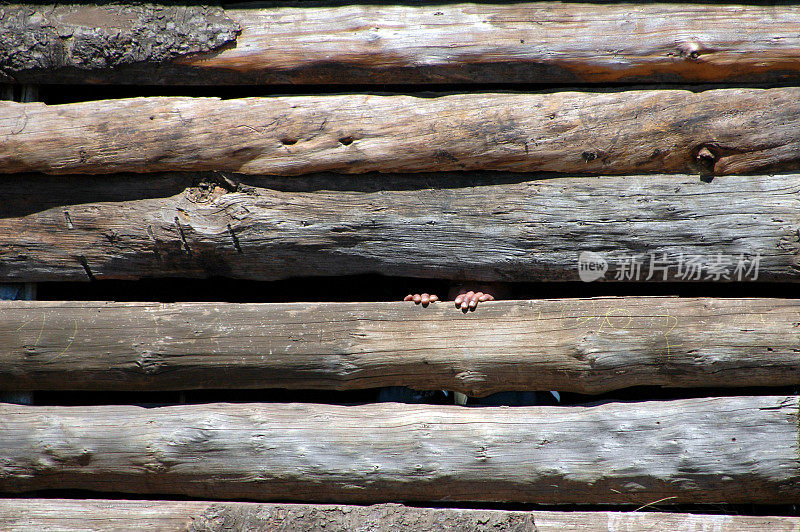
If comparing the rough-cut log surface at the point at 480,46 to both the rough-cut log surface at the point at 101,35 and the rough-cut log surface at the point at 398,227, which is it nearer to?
the rough-cut log surface at the point at 101,35

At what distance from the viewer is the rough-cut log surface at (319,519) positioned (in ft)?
7.04

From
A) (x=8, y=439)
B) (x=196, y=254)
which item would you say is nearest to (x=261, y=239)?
(x=196, y=254)

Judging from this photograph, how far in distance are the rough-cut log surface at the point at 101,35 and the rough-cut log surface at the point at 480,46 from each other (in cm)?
1

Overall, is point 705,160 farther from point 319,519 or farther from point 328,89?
point 319,519

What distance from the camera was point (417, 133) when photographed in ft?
7.48

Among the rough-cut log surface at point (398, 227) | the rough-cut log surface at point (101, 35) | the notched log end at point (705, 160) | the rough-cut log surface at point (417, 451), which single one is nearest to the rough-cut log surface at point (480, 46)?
the rough-cut log surface at point (101, 35)

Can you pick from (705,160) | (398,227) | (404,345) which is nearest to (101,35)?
(398,227)

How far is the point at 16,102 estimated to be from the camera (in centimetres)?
253

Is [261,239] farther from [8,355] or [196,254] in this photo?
[8,355]

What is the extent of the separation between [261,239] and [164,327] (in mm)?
542

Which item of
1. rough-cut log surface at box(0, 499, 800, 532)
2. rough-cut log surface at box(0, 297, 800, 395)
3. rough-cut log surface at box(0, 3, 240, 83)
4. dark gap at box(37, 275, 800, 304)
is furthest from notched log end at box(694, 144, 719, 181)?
rough-cut log surface at box(0, 3, 240, 83)

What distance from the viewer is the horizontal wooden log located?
219 centimetres

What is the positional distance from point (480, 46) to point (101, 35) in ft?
5.13

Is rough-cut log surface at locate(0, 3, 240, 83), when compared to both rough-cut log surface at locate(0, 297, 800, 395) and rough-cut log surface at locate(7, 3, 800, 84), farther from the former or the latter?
rough-cut log surface at locate(0, 297, 800, 395)
